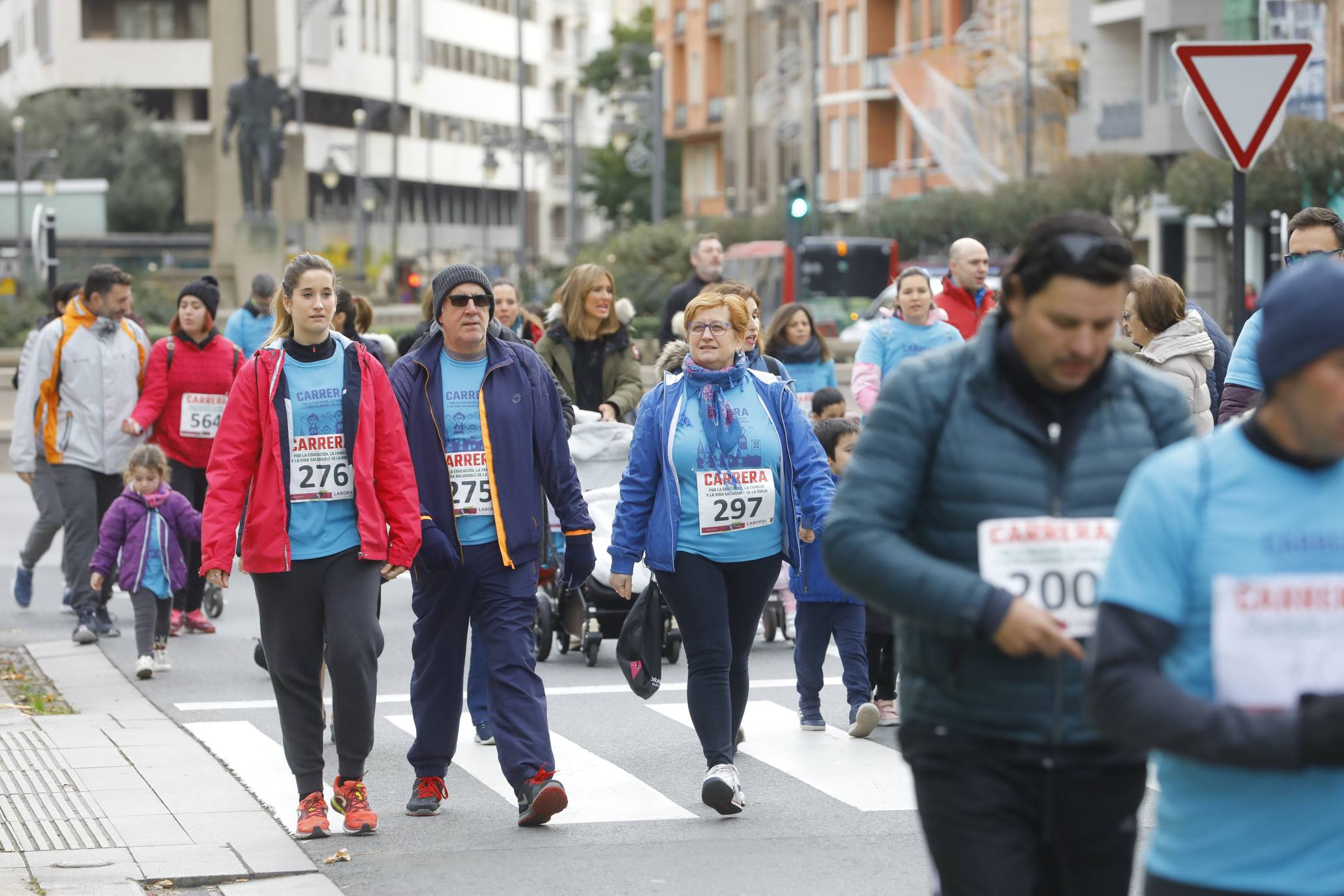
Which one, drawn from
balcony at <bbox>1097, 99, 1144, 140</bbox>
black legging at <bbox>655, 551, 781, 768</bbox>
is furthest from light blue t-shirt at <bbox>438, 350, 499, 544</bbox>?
balcony at <bbox>1097, 99, 1144, 140</bbox>

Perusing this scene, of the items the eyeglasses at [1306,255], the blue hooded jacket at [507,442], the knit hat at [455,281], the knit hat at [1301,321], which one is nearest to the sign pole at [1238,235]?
the eyeglasses at [1306,255]

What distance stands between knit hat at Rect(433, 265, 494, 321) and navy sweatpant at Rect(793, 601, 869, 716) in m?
2.42

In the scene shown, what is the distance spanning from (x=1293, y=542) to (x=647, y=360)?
2940 centimetres

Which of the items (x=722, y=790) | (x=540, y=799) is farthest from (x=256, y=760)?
(x=722, y=790)

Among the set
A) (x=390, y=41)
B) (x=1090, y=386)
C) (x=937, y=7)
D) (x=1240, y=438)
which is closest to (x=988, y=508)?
(x=1090, y=386)

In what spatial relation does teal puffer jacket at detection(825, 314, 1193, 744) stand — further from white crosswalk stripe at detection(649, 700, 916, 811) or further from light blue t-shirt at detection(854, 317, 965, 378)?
light blue t-shirt at detection(854, 317, 965, 378)

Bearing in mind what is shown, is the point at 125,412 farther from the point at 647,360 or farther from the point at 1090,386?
the point at 647,360

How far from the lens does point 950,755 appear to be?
393cm

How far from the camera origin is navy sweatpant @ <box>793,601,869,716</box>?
9.50 m

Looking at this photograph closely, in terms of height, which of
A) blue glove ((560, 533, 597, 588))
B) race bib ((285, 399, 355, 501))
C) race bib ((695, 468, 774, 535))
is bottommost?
blue glove ((560, 533, 597, 588))

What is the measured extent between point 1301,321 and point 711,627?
458 centimetres

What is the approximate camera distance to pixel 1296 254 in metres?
9.28

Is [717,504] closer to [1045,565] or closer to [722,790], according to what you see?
[722,790]

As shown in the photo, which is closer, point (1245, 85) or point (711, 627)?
point (711, 627)
